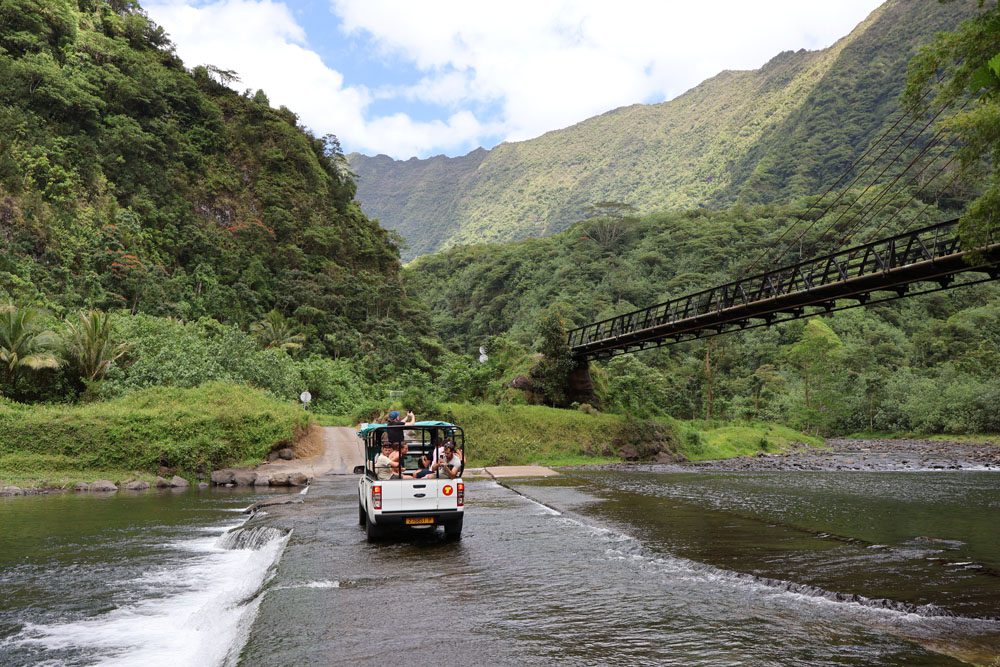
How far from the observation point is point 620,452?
35375 mm

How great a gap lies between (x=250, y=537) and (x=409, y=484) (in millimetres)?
3995

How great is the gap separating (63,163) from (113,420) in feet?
95.4

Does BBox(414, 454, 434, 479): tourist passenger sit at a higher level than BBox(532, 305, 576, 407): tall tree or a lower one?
lower

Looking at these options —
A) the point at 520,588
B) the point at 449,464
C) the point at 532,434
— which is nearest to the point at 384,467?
the point at 449,464

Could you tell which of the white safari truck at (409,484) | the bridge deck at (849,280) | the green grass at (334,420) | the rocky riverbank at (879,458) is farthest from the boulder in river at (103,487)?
the rocky riverbank at (879,458)

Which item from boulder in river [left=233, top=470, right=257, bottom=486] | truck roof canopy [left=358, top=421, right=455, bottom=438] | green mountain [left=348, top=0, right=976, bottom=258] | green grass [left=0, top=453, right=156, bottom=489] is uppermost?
green mountain [left=348, top=0, right=976, bottom=258]

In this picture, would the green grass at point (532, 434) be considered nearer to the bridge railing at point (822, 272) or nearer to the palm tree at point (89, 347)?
the bridge railing at point (822, 272)

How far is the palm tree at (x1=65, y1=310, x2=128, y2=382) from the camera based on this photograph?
2875 centimetres

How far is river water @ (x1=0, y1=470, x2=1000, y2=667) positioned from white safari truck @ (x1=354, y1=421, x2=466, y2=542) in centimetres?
58

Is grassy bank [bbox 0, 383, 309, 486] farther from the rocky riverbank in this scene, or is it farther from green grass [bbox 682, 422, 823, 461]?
green grass [bbox 682, 422, 823, 461]

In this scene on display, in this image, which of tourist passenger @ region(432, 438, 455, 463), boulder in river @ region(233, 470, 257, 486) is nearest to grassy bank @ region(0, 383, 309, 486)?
boulder in river @ region(233, 470, 257, 486)

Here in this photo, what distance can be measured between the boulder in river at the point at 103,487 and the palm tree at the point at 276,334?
69.4ft

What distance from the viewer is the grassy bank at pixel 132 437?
2422 centimetres

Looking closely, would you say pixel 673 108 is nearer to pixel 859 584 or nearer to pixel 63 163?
pixel 63 163
